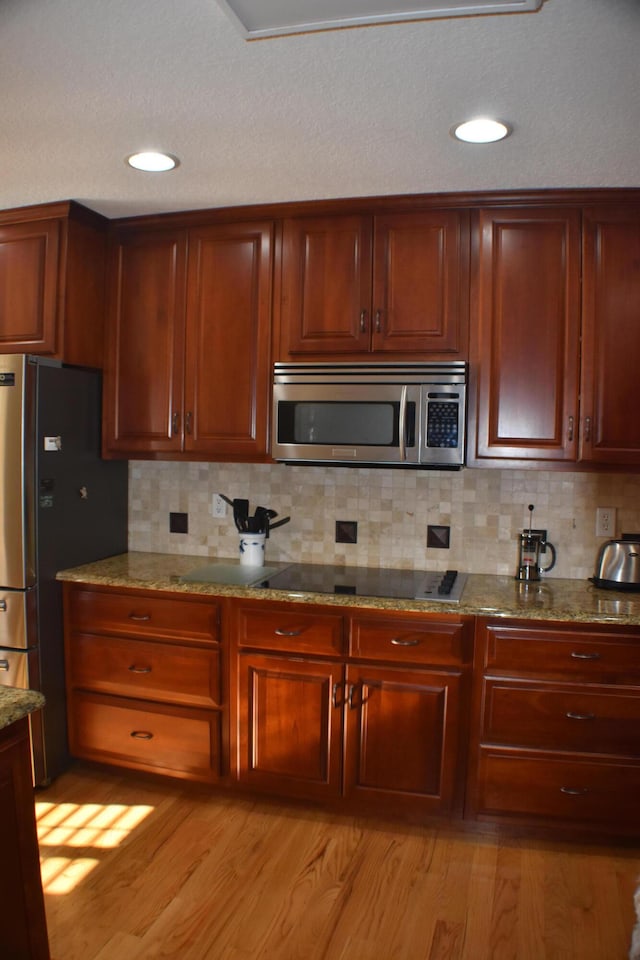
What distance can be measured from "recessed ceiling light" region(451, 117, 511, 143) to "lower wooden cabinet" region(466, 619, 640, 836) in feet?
4.97

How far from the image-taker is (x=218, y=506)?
10.4ft

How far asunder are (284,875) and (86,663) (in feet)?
3.71

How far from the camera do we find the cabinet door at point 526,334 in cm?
251

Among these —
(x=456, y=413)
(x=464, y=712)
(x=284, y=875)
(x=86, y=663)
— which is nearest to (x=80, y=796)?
(x=86, y=663)

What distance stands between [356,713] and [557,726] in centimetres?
68

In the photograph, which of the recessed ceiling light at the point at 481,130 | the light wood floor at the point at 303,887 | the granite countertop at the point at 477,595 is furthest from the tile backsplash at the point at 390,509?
the recessed ceiling light at the point at 481,130

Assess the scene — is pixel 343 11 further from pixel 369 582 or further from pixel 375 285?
pixel 369 582

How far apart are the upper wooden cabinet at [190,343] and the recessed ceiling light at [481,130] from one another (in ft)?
3.09

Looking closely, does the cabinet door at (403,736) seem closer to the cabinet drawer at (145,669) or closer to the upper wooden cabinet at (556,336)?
the cabinet drawer at (145,669)

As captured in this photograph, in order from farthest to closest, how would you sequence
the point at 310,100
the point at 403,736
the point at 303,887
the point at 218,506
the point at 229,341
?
the point at 218,506, the point at 229,341, the point at 403,736, the point at 303,887, the point at 310,100

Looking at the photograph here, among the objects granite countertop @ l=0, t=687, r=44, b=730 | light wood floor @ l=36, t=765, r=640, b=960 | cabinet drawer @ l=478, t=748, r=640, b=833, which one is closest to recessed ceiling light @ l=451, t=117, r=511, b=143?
granite countertop @ l=0, t=687, r=44, b=730

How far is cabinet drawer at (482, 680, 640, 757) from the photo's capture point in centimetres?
230

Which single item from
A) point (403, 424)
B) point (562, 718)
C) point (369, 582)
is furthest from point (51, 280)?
point (562, 718)

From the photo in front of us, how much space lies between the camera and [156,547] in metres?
3.25
